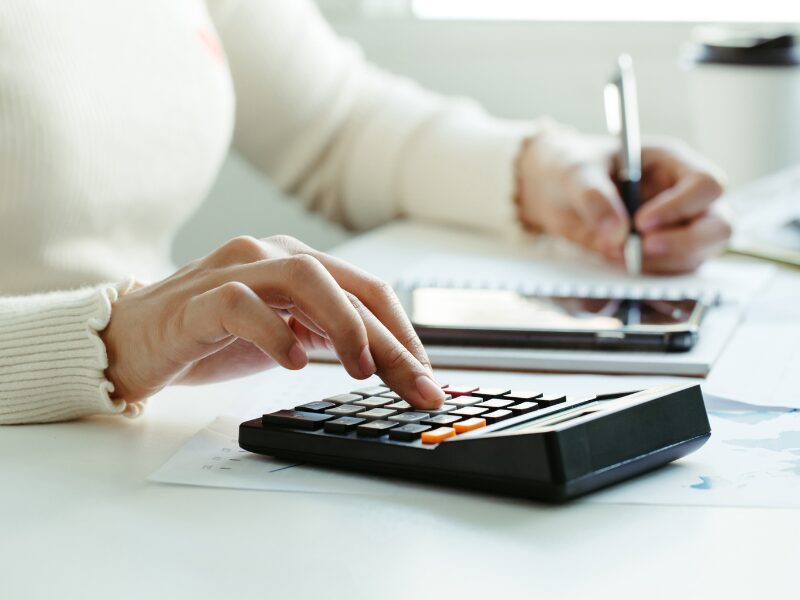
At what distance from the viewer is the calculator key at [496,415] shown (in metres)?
0.48

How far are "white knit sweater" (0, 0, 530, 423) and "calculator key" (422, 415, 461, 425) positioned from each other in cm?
18

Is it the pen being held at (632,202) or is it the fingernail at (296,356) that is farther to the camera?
the pen being held at (632,202)

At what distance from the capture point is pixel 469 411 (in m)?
0.49

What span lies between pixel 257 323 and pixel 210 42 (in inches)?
22.0

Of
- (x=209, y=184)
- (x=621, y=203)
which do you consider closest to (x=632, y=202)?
(x=621, y=203)

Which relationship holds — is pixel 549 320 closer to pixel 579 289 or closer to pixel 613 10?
pixel 579 289

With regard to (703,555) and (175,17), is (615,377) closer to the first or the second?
(703,555)

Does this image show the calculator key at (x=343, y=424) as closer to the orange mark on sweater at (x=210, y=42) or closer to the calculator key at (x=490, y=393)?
the calculator key at (x=490, y=393)

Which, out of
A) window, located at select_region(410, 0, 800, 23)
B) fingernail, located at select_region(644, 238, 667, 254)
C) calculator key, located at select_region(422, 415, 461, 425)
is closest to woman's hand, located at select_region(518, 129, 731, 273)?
fingernail, located at select_region(644, 238, 667, 254)

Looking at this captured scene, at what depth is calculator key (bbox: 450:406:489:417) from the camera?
49cm

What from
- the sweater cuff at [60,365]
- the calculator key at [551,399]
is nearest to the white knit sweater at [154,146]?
the sweater cuff at [60,365]

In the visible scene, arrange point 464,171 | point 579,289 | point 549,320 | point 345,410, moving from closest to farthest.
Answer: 1. point 345,410
2. point 549,320
3. point 579,289
4. point 464,171

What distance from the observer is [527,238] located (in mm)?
1098

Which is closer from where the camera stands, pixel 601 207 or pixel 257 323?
pixel 257 323
